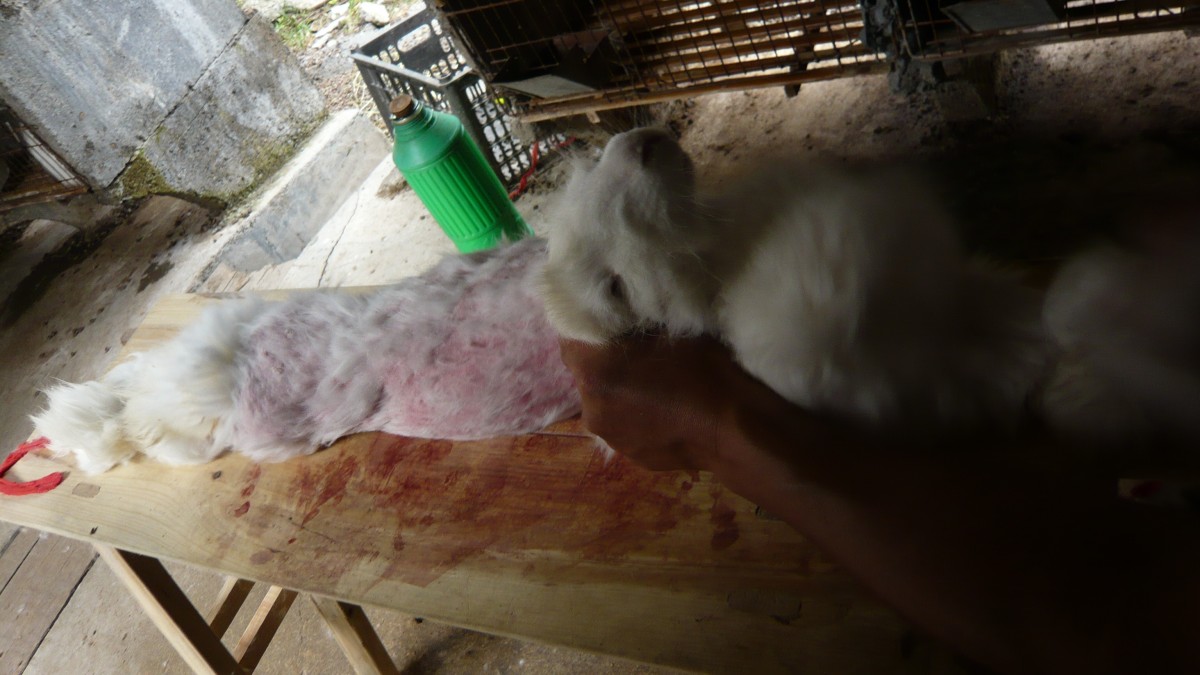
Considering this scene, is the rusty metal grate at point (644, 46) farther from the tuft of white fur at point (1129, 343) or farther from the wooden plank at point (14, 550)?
the wooden plank at point (14, 550)

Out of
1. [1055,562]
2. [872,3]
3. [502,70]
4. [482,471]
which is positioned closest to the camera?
[1055,562]

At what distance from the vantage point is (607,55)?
87.0 inches

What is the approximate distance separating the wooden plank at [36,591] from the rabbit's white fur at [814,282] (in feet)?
7.96

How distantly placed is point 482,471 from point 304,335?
0.54 m

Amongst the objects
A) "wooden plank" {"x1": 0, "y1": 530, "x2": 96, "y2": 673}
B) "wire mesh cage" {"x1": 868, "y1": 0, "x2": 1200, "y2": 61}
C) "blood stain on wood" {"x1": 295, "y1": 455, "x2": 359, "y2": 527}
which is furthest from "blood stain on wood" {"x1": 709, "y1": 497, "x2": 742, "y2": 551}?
"wooden plank" {"x1": 0, "y1": 530, "x2": 96, "y2": 673}

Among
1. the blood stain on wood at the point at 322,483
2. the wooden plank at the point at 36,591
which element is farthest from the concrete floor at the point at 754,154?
the blood stain on wood at the point at 322,483

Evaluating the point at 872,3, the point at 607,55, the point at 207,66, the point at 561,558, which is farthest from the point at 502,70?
the point at 207,66

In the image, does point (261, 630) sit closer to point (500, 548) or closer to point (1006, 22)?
point (500, 548)

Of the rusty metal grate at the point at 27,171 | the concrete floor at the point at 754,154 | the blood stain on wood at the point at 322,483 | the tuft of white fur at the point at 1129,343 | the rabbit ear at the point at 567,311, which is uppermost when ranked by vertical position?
the rusty metal grate at the point at 27,171

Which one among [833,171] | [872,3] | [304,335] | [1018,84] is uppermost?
[833,171]

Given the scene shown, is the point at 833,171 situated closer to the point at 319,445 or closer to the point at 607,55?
the point at 319,445

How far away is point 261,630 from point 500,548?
38.1 inches

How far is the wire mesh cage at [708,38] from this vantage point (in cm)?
160

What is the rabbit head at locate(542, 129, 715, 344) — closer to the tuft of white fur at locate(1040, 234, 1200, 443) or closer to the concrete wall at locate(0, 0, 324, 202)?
the tuft of white fur at locate(1040, 234, 1200, 443)
